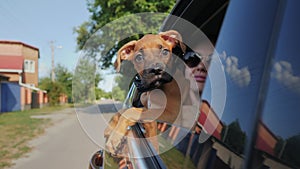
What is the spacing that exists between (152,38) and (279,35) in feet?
2.75

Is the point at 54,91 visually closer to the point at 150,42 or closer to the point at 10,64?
the point at 10,64

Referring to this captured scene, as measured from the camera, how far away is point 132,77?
4.98 ft

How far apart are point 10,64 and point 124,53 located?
31.4 meters

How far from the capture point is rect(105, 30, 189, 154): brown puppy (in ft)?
4.31

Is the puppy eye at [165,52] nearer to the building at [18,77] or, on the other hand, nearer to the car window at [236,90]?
the car window at [236,90]

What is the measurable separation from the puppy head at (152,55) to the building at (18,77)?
23857 millimetres

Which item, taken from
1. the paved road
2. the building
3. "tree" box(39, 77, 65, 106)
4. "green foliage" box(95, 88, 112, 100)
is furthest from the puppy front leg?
"tree" box(39, 77, 65, 106)

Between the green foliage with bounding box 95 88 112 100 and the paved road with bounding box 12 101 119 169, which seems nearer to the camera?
the green foliage with bounding box 95 88 112 100

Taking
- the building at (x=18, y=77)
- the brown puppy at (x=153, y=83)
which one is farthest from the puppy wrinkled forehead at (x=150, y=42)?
the building at (x=18, y=77)

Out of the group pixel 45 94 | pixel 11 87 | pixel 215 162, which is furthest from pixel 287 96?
pixel 45 94

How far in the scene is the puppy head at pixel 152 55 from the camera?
1289 mm

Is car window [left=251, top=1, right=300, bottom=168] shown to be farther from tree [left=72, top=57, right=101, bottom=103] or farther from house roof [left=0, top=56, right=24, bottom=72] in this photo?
house roof [left=0, top=56, right=24, bottom=72]

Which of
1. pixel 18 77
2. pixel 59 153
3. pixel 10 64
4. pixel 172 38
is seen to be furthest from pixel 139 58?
pixel 18 77

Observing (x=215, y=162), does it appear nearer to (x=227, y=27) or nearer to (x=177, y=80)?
(x=227, y=27)
